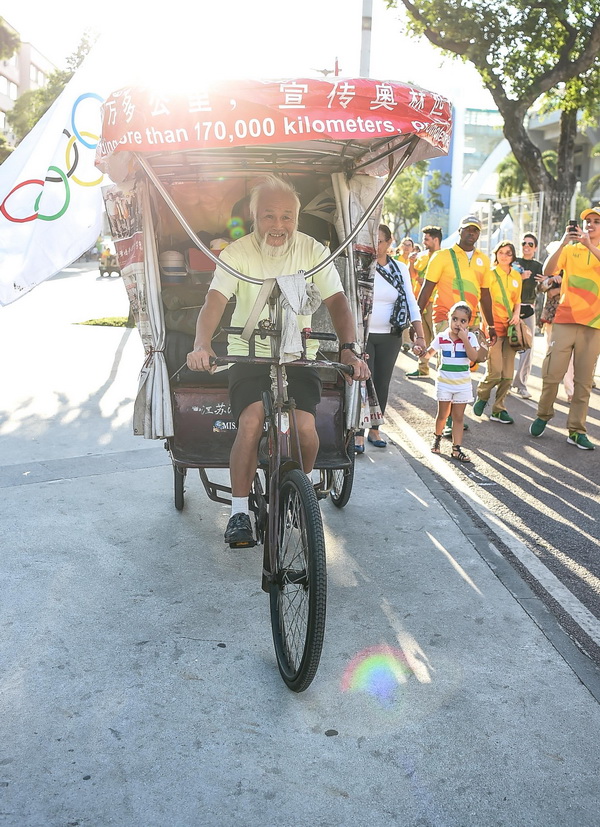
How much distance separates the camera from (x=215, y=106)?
3.80 metres

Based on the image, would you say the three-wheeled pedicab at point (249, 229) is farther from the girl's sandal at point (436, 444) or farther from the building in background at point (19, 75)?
the building in background at point (19, 75)

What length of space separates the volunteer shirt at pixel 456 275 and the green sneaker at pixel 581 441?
6.33 ft

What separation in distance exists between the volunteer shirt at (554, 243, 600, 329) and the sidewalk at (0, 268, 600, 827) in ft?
10.5

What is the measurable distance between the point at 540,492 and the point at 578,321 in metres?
2.18

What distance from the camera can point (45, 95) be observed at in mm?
56125

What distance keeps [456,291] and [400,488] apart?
3.37 metres

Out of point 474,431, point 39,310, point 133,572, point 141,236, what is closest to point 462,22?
point 39,310

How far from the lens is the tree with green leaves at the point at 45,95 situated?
52719 mm

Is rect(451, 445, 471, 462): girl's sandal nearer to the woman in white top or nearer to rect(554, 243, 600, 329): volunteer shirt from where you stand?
the woman in white top

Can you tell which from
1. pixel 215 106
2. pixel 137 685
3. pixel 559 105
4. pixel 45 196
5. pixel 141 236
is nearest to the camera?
pixel 137 685

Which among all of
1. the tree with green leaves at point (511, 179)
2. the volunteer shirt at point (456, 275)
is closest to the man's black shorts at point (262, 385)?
the volunteer shirt at point (456, 275)

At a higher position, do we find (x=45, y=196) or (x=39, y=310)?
(x=45, y=196)

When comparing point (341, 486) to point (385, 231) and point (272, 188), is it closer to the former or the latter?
point (272, 188)

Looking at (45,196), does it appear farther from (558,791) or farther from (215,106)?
(558,791)
